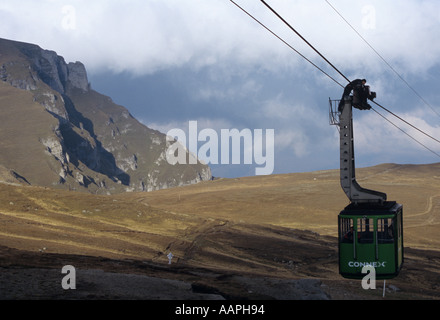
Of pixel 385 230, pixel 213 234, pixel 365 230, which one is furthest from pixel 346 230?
pixel 213 234

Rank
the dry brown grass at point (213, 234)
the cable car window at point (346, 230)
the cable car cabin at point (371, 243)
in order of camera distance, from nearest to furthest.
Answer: the cable car cabin at point (371, 243), the cable car window at point (346, 230), the dry brown grass at point (213, 234)

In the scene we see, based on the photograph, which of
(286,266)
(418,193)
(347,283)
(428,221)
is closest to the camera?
(347,283)

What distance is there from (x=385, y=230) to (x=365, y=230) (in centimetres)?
95

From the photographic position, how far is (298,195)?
10994 cm

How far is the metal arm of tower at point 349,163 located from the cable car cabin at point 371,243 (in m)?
1.61

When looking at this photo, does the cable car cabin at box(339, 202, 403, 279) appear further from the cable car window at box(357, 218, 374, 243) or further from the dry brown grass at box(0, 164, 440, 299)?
the dry brown grass at box(0, 164, 440, 299)

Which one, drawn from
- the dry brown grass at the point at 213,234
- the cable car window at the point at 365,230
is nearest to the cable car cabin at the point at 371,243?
the cable car window at the point at 365,230

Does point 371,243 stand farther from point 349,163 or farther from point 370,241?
point 349,163

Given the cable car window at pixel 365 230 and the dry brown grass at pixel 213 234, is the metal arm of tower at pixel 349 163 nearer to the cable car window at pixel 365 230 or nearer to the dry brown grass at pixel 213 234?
the cable car window at pixel 365 230

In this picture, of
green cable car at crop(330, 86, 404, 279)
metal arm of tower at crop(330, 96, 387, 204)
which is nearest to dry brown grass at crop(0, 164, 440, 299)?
green cable car at crop(330, 86, 404, 279)

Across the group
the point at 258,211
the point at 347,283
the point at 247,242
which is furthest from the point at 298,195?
the point at 347,283

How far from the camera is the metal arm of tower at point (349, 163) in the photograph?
26703mm
